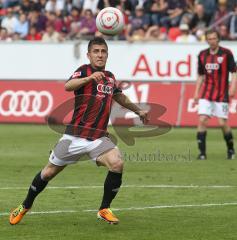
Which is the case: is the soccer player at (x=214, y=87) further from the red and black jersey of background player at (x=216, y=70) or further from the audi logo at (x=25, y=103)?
the audi logo at (x=25, y=103)

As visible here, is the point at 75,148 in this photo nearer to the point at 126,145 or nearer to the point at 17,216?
the point at 17,216

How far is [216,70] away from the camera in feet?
56.1

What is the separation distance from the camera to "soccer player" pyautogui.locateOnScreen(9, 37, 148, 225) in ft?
32.4

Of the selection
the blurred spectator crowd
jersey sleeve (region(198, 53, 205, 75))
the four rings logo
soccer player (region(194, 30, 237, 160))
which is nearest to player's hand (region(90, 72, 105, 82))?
the four rings logo

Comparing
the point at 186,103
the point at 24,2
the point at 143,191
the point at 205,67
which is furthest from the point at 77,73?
the point at 24,2

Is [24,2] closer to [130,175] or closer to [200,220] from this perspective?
[130,175]

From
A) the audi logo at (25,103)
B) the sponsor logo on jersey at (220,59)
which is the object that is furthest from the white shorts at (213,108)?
the audi logo at (25,103)

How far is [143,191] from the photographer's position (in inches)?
498

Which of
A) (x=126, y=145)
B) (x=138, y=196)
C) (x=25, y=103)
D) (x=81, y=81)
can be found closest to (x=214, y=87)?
Result: (x=126, y=145)

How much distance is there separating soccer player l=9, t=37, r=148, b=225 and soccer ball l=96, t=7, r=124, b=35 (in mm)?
1502

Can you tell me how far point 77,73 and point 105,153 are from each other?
939mm

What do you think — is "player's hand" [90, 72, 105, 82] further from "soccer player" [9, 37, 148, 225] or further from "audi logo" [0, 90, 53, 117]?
"audi logo" [0, 90, 53, 117]

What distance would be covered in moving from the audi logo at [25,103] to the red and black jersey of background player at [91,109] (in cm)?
1461

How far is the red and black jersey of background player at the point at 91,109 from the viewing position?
10.0 m
